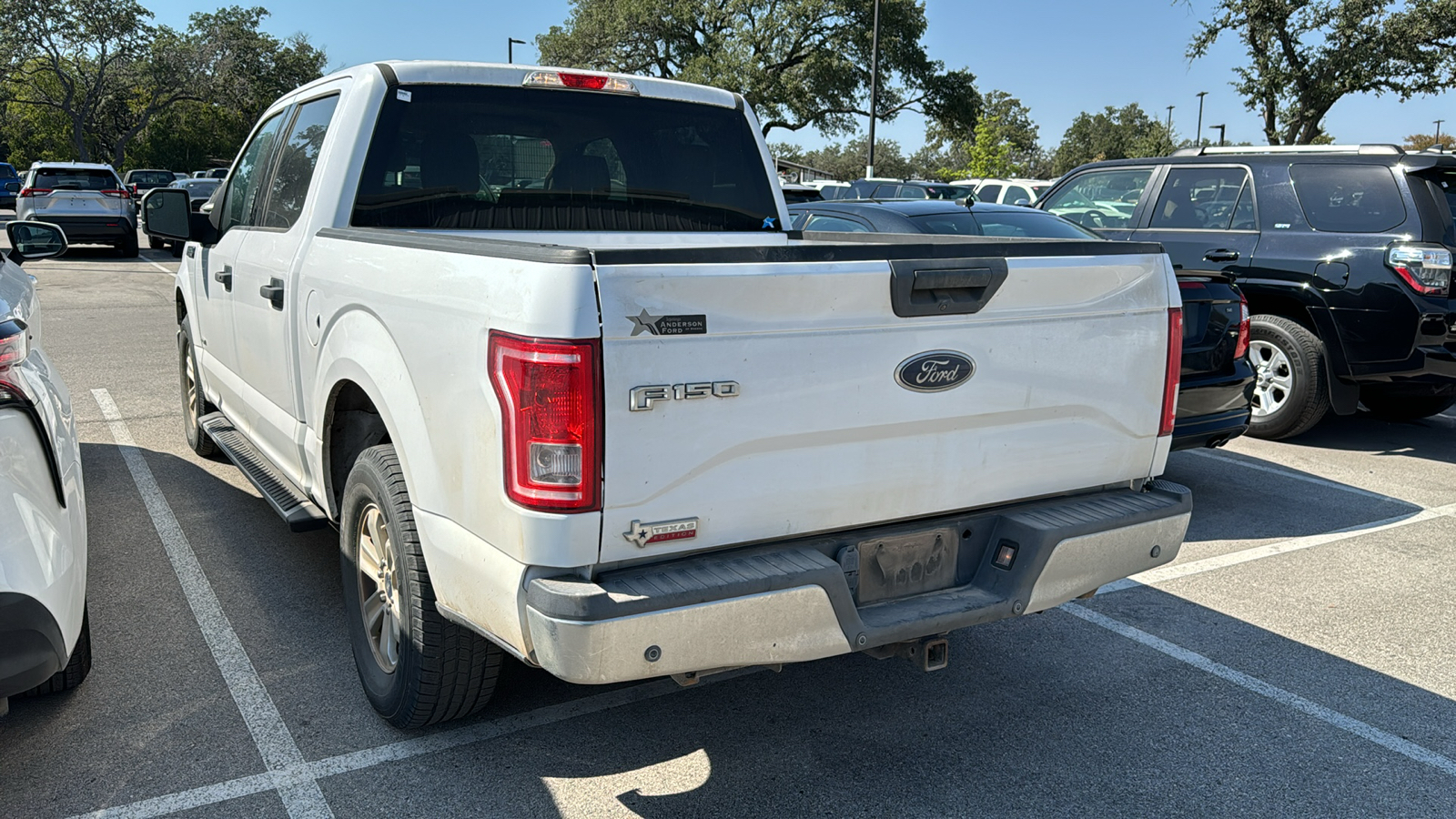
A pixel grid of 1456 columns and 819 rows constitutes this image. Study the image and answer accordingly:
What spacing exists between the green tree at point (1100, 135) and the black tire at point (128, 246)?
66.8 metres

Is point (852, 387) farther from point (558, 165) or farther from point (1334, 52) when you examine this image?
point (1334, 52)

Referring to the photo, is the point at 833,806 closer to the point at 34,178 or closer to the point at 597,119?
the point at 597,119

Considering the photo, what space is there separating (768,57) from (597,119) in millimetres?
38418

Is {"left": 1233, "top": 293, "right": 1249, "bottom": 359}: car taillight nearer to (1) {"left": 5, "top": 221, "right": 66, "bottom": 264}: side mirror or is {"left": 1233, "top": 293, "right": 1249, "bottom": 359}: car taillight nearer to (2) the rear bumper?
(2) the rear bumper

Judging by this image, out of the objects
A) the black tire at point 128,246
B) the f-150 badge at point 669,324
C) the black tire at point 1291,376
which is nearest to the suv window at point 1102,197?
the black tire at point 1291,376

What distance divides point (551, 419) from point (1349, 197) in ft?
23.2

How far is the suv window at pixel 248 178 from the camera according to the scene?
4.93 meters

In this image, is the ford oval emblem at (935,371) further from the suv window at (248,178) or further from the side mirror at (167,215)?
the side mirror at (167,215)

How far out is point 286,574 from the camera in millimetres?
4723

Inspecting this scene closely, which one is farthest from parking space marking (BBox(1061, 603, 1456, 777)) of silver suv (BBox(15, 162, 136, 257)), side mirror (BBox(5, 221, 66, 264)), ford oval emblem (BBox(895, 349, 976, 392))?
silver suv (BBox(15, 162, 136, 257))

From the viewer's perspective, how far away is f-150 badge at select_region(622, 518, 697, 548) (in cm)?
258

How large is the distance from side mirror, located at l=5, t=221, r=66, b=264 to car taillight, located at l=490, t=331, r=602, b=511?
11.1 ft

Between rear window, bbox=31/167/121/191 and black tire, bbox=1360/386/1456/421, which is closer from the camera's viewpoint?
black tire, bbox=1360/386/1456/421

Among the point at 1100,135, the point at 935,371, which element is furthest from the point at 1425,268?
the point at 1100,135
